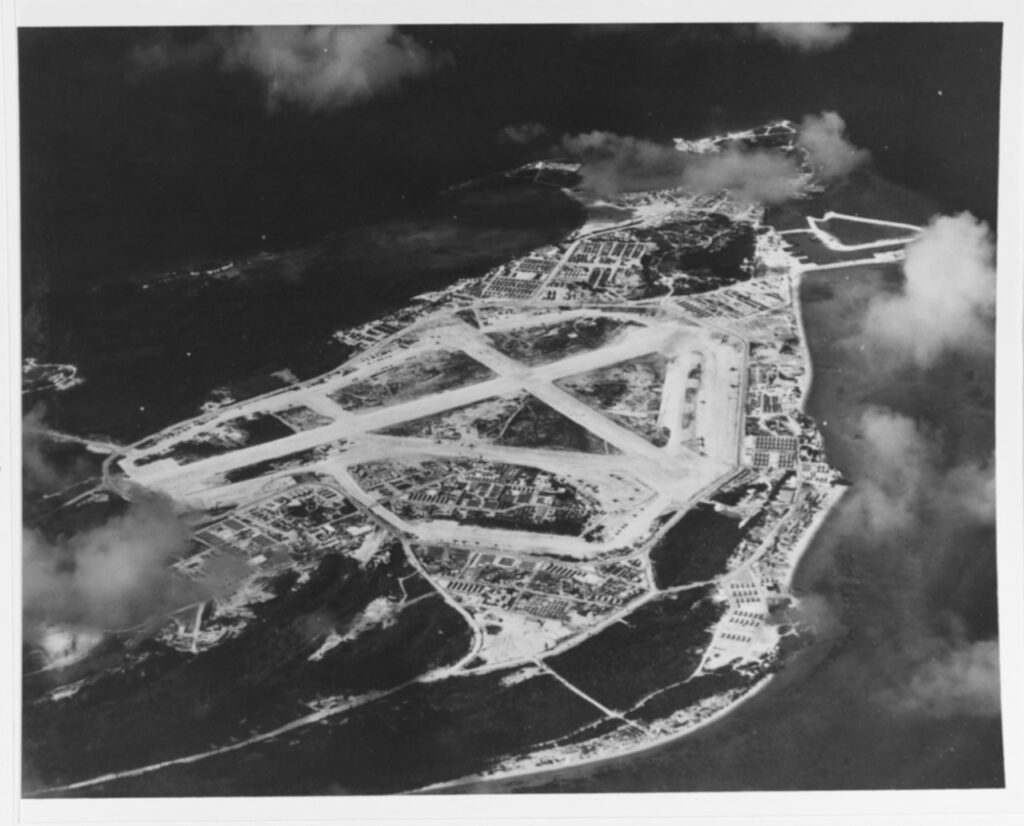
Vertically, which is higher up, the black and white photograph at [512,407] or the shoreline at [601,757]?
the black and white photograph at [512,407]

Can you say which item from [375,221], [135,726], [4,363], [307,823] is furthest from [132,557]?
[375,221]

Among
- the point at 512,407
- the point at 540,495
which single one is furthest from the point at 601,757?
the point at 512,407

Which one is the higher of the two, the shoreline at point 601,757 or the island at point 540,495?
the island at point 540,495

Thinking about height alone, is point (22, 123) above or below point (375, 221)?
above

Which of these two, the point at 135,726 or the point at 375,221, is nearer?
the point at 135,726

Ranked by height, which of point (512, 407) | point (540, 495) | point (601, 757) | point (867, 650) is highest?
point (512, 407)

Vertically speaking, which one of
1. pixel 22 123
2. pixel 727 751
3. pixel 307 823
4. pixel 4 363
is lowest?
pixel 307 823

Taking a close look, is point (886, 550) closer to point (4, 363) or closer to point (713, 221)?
point (713, 221)

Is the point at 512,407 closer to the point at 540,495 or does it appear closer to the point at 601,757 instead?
the point at 540,495
